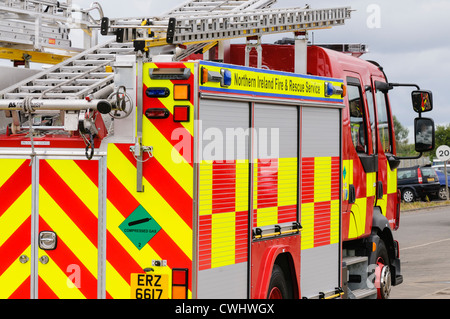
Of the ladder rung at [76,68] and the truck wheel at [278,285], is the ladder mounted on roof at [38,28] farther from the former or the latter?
the truck wheel at [278,285]

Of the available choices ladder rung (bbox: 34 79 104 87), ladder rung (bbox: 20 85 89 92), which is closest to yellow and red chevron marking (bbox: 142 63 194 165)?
ladder rung (bbox: 20 85 89 92)

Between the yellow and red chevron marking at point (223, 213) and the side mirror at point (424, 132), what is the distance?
13.9 feet

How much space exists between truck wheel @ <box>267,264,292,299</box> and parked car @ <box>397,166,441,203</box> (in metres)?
31.2

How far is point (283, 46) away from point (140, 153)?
11.7 feet

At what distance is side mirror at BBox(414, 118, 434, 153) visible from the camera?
10.8 meters

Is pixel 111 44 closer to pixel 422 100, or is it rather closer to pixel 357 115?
pixel 357 115

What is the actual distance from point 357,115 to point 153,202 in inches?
169

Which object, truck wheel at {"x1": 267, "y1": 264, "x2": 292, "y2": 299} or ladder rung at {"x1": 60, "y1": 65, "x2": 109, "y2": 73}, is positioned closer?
truck wheel at {"x1": 267, "y1": 264, "x2": 292, "y2": 299}

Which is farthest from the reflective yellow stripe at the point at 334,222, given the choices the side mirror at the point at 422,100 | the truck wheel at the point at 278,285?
the side mirror at the point at 422,100

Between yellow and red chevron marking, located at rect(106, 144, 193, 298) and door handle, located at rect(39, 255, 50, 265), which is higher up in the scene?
yellow and red chevron marking, located at rect(106, 144, 193, 298)

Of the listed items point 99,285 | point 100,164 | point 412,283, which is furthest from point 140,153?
point 412,283

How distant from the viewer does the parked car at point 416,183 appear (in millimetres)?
38469

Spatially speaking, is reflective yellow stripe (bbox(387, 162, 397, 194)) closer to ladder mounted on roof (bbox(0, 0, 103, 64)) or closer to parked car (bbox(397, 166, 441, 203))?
ladder mounted on roof (bbox(0, 0, 103, 64))

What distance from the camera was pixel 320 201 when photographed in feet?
28.1
